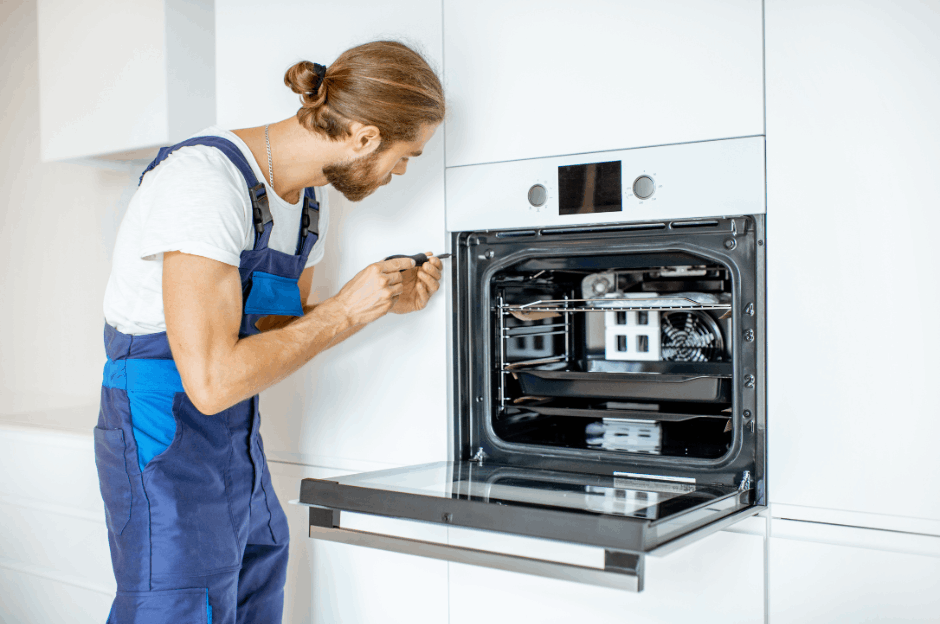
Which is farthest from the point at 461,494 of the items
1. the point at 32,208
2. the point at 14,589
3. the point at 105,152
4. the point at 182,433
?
the point at 32,208

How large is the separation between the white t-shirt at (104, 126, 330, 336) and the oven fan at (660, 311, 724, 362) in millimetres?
746

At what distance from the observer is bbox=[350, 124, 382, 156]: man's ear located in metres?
1.17

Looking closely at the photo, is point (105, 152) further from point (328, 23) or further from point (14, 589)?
point (14, 589)

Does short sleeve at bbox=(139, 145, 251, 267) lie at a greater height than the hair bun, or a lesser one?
lesser

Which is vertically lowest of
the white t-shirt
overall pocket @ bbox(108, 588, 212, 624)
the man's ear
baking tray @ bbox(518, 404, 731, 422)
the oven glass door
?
overall pocket @ bbox(108, 588, 212, 624)

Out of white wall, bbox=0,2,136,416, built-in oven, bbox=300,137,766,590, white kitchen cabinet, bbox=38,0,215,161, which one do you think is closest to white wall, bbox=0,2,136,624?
white wall, bbox=0,2,136,416

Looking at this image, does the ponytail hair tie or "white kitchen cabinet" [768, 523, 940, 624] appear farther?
the ponytail hair tie

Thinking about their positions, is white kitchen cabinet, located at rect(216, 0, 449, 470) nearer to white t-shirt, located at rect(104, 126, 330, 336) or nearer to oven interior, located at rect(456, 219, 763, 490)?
oven interior, located at rect(456, 219, 763, 490)

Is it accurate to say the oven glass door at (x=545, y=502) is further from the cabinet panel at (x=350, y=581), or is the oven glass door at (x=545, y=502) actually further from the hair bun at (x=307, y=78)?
the hair bun at (x=307, y=78)

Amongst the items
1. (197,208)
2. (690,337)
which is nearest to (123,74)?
(197,208)

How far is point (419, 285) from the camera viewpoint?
1.37 metres

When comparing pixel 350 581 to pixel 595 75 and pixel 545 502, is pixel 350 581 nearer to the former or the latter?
pixel 545 502

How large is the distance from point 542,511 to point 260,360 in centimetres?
46

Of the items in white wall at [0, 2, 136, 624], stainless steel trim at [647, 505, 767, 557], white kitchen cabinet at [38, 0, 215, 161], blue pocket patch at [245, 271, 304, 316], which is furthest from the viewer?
white wall at [0, 2, 136, 624]
